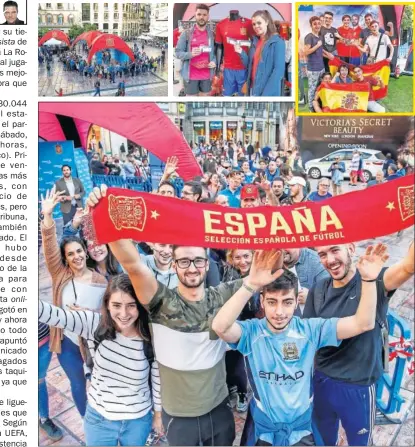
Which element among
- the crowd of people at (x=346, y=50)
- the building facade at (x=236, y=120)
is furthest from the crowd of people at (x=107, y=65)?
the crowd of people at (x=346, y=50)

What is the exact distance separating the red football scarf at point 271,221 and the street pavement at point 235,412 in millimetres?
124

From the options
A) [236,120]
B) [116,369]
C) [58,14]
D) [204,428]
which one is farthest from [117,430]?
[58,14]

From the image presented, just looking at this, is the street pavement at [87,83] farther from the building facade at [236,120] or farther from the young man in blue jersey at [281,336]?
the young man in blue jersey at [281,336]

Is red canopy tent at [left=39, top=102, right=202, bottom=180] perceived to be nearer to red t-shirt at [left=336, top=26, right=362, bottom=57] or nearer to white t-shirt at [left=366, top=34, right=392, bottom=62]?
red t-shirt at [left=336, top=26, right=362, bottom=57]

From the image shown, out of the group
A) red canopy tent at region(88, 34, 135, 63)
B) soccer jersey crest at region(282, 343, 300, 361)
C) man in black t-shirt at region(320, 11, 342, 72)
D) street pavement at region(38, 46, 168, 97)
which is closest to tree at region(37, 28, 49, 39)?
street pavement at region(38, 46, 168, 97)

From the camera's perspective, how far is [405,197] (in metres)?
2.56

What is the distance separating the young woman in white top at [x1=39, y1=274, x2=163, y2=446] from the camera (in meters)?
2.62

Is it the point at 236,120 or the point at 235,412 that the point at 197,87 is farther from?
the point at 235,412

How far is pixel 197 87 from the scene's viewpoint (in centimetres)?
268

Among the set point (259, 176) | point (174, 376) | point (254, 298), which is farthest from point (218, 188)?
point (174, 376)

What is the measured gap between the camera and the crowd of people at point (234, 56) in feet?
8.67

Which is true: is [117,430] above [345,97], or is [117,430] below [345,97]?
below

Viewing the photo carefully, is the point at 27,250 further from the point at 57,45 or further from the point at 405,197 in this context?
the point at 405,197

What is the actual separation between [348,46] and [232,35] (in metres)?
0.59
